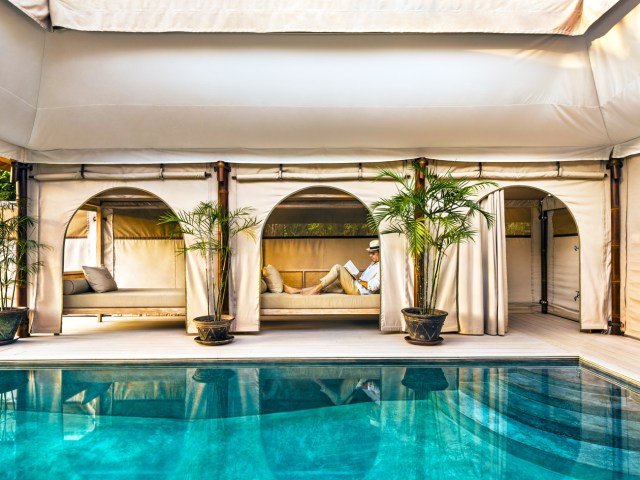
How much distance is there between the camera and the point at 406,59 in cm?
445

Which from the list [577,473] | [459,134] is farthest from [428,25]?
[577,473]

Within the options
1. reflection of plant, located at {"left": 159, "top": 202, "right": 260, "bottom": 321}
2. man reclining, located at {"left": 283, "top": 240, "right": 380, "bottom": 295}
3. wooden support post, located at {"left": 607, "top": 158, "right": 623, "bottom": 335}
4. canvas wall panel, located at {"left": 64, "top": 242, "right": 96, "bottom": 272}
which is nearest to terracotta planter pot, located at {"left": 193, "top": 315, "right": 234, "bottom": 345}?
reflection of plant, located at {"left": 159, "top": 202, "right": 260, "bottom": 321}

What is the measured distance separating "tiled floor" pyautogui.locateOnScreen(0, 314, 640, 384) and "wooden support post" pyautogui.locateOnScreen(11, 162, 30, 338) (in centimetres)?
54

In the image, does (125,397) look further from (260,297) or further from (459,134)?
(459,134)

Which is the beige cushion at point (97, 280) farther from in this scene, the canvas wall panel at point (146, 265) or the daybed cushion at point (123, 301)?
the canvas wall panel at point (146, 265)

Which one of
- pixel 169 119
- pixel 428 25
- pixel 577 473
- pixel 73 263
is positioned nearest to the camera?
pixel 577 473

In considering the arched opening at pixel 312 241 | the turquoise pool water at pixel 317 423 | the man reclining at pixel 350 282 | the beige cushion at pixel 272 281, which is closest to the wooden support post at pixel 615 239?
the turquoise pool water at pixel 317 423

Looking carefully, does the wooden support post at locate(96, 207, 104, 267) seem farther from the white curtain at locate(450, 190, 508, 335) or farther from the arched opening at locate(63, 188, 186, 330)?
the white curtain at locate(450, 190, 508, 335)

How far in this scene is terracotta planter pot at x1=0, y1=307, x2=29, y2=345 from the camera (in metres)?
4.98

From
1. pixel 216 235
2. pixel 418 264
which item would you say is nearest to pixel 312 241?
pixel 216 235

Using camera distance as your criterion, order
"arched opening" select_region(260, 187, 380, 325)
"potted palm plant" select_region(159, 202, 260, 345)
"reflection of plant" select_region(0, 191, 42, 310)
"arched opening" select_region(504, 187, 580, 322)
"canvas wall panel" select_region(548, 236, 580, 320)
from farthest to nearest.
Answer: "arched opening" select_region(260, 187, 380, 325) < "arched opening" select_region(504, 187, 580, 322) < "canvas wall panel" select_region(548, 236, 580, 320) < "potted palm plant" select_region(159, 202, 260, 345) < "reflection of plant" select_region(0, 191, 42, 310)

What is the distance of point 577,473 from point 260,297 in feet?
13.6

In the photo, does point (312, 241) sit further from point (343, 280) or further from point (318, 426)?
point (318, 426)

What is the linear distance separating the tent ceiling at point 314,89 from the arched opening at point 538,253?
210 cm
